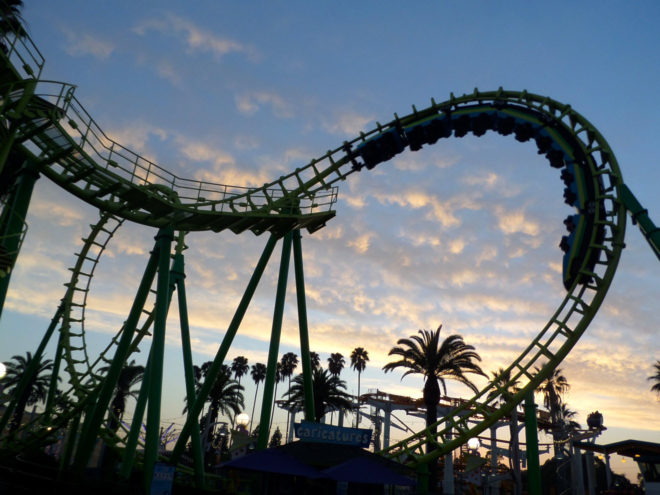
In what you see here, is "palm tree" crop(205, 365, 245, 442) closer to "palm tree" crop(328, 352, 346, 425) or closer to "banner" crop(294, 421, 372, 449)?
"palm tree" crop(328, 352, 346, 425)

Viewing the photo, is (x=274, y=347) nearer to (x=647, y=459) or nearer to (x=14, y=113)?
(x=14, y=113)

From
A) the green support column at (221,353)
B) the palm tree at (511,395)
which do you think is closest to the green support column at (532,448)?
the palm tree at (511,395)

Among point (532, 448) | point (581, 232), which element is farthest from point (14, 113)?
point (532, 448)

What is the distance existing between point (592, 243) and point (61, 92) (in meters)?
18.8

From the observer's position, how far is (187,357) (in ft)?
73.9

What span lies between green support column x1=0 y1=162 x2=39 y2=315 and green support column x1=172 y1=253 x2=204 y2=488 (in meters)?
8.23

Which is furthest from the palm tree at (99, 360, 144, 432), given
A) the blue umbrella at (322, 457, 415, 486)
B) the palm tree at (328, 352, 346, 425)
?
the blue umbrella at (322, 457, 415, 486)

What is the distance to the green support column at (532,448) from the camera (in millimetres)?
16625

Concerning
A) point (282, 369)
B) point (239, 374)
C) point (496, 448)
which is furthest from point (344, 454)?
point (239, 374)

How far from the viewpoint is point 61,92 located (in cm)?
1537

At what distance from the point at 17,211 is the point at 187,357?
9.73 metres

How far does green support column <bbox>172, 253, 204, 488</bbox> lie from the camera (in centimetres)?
2061

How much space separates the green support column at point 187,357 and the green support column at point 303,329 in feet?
15.2

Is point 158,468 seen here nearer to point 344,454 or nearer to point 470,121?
point 344,454
